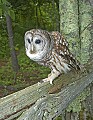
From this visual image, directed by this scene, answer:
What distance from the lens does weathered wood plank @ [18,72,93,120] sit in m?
1.90

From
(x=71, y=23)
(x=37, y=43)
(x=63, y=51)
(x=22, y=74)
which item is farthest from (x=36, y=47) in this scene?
(x=22, y=74)

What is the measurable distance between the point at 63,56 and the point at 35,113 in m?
0.99

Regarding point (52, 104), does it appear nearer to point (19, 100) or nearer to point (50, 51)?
point (19, 100)

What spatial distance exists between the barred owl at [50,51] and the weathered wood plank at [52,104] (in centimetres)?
18

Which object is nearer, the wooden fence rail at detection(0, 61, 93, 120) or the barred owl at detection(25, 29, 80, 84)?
the wooden fence rail at detection(0, 61, 93, 120)

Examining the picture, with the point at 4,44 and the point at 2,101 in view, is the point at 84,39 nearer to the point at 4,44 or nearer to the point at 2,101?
the point at 2,101

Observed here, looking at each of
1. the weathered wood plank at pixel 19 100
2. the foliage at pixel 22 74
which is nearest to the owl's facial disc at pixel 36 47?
the weathered wood plank at pixel 19 100

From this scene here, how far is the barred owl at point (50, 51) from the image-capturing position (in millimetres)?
2547

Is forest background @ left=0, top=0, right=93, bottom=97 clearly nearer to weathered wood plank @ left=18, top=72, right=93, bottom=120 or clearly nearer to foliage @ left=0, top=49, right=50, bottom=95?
foliage @ left=0, top=49, right=50, bottom=95

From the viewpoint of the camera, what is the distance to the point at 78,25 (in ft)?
12.8

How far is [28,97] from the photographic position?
6.34 ft

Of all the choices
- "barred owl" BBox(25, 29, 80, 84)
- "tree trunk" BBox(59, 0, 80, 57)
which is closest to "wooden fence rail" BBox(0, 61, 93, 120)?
"barred owl" BBox(25, 29, 80, 84)

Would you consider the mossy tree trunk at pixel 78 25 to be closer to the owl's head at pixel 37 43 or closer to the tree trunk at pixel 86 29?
the tree trunk at pixel 86 29

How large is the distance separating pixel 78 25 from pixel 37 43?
1402 millimetres
